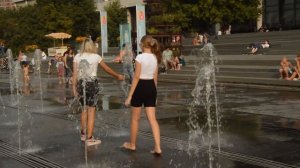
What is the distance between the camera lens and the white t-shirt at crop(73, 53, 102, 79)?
27.8 feet

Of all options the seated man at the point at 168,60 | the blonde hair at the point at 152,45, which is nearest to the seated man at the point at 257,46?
the seated man at the point at 168,60

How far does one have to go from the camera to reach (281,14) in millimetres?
47156

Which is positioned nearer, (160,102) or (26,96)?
(160,102)

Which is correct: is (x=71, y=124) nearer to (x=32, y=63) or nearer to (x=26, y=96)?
(x=26, y=96)

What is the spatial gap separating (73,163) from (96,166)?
1.41 feet

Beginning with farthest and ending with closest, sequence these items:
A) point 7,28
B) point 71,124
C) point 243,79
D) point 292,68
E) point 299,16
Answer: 1. point 7,28
2. point 299,16
3. point 243,79
4. point 292,68
5. point 71,124

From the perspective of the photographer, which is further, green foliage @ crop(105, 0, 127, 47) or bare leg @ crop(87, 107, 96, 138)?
green foliage @ crop(105, 0, 127, 47)

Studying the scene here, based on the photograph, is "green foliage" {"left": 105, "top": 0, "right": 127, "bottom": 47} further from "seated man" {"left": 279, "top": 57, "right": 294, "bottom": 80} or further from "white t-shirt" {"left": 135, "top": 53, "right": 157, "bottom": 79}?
"white t-shirt" {"left": 135, "top": 53, "right": 157, "bottom": 79}

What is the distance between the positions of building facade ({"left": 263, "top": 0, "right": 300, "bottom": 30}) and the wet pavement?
31.6 metres

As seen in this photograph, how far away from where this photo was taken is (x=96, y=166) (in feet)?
23.3

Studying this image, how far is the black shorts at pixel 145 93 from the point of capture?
7637 mm

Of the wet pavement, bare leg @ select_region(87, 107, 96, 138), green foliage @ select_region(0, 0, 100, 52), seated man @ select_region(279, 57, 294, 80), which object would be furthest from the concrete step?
green foliage @ select_region(0, 0, 100, 52)

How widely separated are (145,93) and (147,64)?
0.42 metres

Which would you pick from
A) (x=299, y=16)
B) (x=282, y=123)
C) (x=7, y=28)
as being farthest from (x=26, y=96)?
(x=7, y=28)
